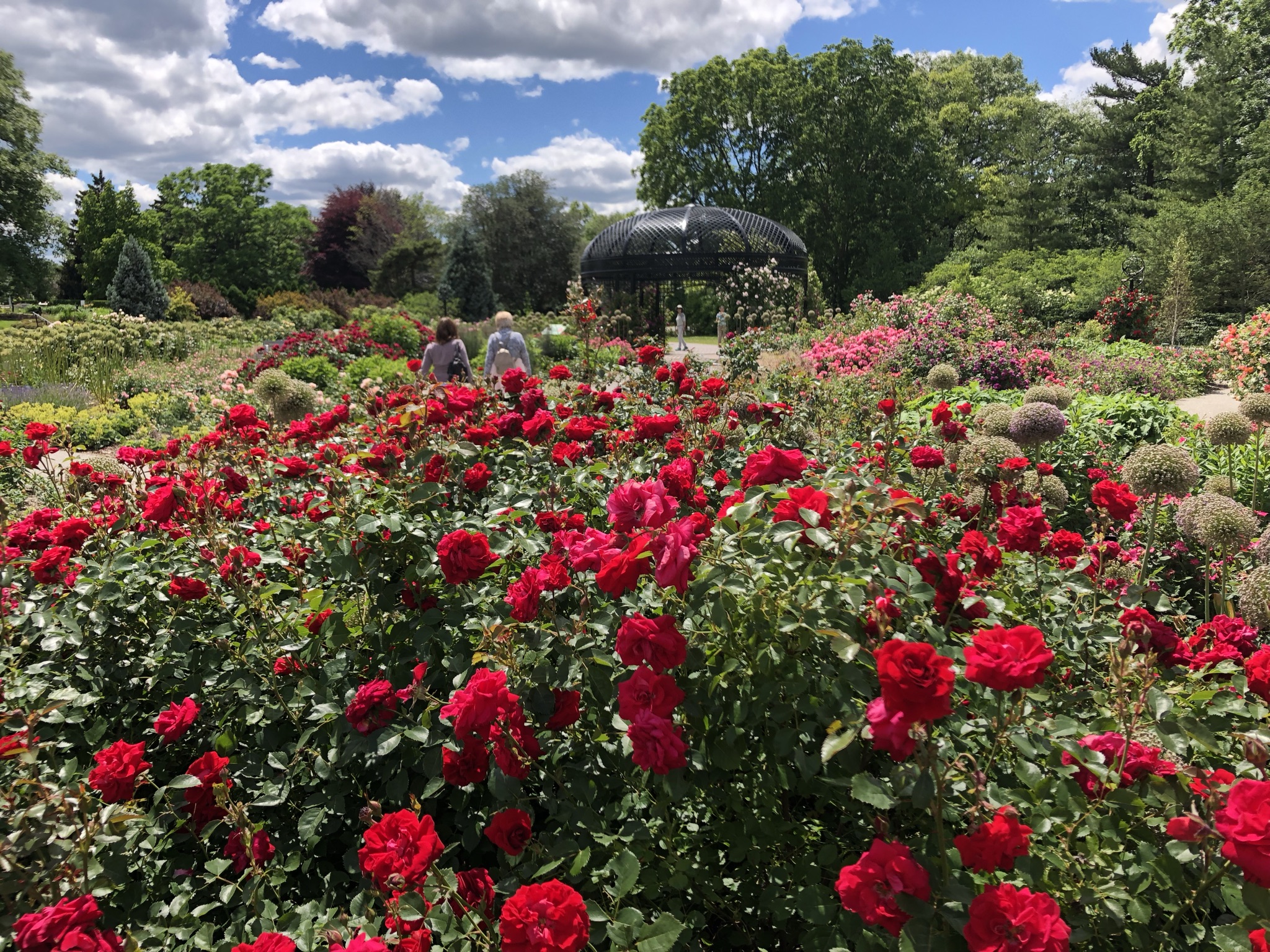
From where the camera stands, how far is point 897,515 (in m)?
1.96

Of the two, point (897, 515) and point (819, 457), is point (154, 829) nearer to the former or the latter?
point (897, 515)

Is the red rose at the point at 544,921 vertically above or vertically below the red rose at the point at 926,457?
below

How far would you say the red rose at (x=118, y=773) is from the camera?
140cm

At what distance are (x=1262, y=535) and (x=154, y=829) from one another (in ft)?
13.6

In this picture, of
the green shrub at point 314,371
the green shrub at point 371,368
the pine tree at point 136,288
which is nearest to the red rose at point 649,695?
the green shrub at point 371,368

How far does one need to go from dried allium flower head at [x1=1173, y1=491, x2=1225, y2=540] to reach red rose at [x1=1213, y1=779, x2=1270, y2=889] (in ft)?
7.15

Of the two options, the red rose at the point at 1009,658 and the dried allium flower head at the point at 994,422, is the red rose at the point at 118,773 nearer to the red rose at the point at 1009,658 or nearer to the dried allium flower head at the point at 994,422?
the red rose at the point at 1009,658

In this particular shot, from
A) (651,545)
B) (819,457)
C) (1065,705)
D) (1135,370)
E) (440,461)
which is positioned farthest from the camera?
(1135,370)

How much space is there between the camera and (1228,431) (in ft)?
11.9

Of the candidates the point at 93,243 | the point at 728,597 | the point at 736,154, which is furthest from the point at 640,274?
the point at 93,243

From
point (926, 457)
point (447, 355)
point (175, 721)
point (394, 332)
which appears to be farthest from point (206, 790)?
point (394, 332)

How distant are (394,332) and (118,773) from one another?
568 inches

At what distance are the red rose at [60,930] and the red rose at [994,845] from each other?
134 centimetres

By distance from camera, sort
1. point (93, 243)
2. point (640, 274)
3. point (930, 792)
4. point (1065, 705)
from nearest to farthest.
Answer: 1. point (930, 792)
2. point (1065, 705)
3. point (640, 274)
4. point (93, 243)
